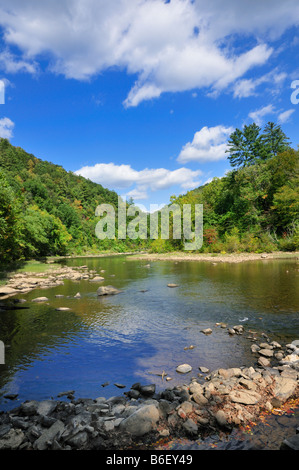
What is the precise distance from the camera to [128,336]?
37.0ft

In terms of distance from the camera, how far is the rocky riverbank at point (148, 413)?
487cm

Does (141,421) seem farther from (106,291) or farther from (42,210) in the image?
(42,210)

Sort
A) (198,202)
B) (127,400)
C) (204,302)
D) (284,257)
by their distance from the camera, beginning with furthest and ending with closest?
1. (198,202)
2. (284,257)
3. (204,302)
4. (127,400)

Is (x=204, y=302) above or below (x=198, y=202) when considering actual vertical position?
below

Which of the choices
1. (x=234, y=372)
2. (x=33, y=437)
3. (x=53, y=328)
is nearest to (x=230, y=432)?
(x=234, y=372)

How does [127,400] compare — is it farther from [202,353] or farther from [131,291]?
[131,291]

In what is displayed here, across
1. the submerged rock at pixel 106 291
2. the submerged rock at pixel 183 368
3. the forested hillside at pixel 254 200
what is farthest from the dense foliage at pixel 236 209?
the submerged rock at pixel 183 368

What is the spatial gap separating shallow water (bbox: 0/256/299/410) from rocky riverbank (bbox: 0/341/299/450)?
0.77 metres

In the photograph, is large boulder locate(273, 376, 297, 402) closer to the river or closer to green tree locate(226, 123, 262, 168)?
the river

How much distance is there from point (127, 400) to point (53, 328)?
23.5 feet

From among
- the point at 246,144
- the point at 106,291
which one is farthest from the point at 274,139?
the point at 106,291

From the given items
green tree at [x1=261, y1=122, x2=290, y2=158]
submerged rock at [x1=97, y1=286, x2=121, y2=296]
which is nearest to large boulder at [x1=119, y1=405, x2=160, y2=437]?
submerged rock at [x1=97, y1=286, x2=121, y2=296]

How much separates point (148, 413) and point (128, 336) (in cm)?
602
